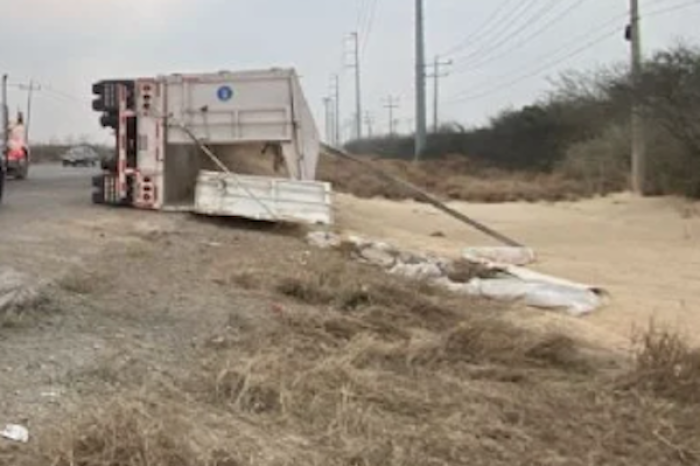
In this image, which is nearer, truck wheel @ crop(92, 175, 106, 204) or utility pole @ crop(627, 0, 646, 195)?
truck wheel @ crop(92, 175, 106, 204)

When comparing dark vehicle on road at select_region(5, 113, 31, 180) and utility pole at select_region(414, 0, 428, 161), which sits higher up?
utility pole at select_region(414, 0, 428, 161)

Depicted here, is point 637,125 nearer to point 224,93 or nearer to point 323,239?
point 224,93

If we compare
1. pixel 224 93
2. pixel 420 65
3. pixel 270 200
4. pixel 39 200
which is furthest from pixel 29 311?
pixel 420 65

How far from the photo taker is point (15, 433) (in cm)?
585

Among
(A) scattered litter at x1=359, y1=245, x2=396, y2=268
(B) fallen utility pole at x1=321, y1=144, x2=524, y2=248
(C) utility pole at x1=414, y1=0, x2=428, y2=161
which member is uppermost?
(C) utility pole at x1=414, y1=0, x2=428, y2=161

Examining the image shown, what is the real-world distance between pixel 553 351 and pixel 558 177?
145 ft

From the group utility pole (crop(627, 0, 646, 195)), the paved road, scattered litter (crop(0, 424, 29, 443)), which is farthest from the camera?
utility pole (crop(627, 0, 646, 195))

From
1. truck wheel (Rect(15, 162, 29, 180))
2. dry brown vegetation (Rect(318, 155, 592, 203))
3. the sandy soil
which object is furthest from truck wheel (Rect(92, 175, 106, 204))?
dry brown vegetation (Rect(318, 155, 592, 203))

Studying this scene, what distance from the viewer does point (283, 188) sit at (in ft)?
67.5

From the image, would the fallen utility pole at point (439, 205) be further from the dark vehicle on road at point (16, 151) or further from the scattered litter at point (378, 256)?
the dark vehicle on road at point (16, 151)

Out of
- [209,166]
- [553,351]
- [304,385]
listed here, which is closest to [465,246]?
[209,166]

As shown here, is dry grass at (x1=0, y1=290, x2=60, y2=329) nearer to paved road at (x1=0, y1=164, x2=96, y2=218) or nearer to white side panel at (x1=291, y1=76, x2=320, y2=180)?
paved road at (x1=0, y1=164, x2=96, y2=218)

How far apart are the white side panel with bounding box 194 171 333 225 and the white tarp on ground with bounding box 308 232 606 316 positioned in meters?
1.95

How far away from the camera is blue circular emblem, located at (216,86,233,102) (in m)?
21.5
